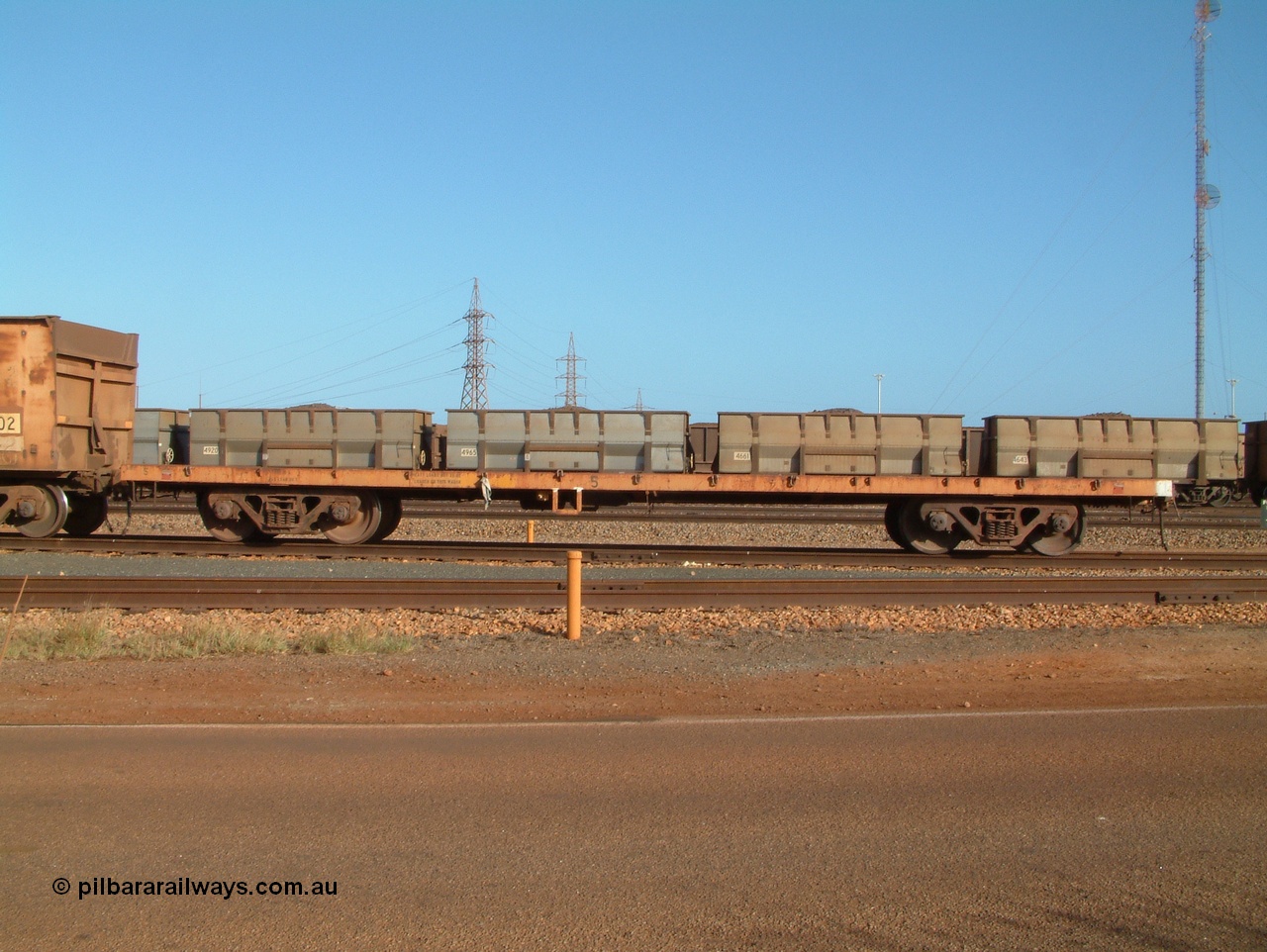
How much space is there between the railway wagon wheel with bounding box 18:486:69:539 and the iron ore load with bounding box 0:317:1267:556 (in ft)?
0.08

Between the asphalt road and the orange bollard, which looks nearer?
the asphalt road

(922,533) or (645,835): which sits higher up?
(922,533)

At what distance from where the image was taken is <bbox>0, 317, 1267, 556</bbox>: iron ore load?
17359 millimetres

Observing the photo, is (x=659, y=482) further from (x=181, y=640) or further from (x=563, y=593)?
(x=181, y=640)

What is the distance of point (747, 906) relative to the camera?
402cm

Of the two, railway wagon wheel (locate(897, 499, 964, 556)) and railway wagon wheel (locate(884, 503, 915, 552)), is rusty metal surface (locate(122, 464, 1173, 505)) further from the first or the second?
→ railway wagon wheel (locate(884, 503, 915, 552))

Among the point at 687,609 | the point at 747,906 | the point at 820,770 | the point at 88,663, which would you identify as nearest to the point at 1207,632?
the point at 687,609

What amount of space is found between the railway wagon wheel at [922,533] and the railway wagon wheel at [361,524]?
9.55m

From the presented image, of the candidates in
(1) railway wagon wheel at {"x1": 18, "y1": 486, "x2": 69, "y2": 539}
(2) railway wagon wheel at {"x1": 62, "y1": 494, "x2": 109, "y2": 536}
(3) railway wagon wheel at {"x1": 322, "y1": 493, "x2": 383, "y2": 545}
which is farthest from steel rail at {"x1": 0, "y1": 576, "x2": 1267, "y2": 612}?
(2) railway wagon wheel at {"x1": 62, "y1": 494, "x2": 109, "y2": 536}

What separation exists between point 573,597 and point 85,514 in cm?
1216

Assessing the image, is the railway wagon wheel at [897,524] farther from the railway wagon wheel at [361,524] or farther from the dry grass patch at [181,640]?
the dry grass patch at [181,640]

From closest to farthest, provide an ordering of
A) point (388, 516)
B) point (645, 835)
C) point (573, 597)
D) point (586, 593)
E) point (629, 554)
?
1. point (645, 835)
2. point (573, 597)
3. point (586, 593)
4. point (629, 554)
5. point (388, 516)

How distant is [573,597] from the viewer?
10805mm

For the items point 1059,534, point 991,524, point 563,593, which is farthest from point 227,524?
point 1059,534
